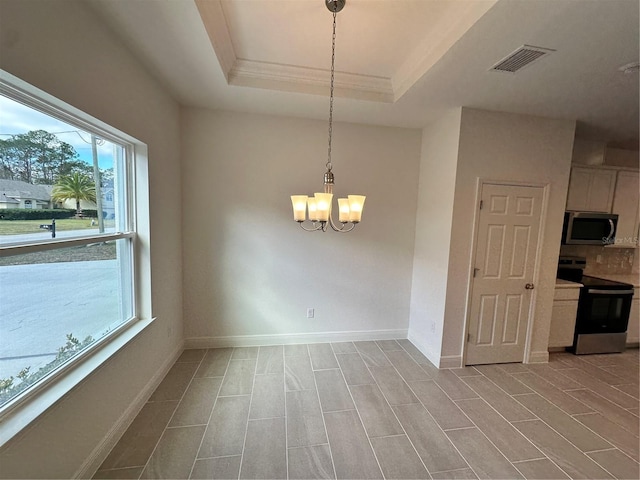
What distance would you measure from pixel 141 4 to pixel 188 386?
2.89 meters

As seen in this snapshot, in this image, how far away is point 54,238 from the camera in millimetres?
1456

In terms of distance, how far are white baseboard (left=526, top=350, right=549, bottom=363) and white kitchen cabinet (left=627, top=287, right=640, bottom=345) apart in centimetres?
141

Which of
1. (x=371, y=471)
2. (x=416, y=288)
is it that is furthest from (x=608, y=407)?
(x=371, y=471)

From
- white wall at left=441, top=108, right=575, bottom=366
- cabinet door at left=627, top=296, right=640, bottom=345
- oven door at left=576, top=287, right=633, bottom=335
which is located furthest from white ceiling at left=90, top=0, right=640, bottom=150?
cabinet door at left=627, top=296, right=640, bottom=345

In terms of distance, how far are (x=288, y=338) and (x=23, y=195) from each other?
2.69m

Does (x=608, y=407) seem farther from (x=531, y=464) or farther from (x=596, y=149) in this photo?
(x=596, y=149)

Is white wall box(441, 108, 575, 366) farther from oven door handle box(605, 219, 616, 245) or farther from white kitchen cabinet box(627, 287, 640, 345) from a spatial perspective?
white kitchen cabinet box(627, 287, 640, 345)

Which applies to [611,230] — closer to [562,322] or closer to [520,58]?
[562,322]

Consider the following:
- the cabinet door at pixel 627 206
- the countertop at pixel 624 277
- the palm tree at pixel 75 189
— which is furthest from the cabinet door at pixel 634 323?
the palm tree at pixel 75 189

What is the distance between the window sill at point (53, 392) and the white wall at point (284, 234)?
1.25m

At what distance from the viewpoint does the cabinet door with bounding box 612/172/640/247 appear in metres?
3.36

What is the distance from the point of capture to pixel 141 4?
4.79 ft

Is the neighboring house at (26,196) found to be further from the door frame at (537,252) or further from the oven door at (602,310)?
the oven door at (602,310)

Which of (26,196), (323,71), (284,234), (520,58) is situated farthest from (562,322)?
(26,196)
